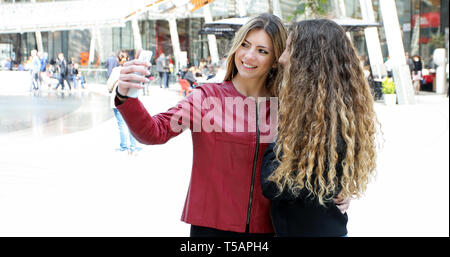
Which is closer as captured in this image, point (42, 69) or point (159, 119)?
point (159, 119)

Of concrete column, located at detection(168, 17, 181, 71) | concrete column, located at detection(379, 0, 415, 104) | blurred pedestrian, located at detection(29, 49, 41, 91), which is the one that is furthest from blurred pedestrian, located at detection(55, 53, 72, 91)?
concrete column, located at detection(168, 17, 181, 71)

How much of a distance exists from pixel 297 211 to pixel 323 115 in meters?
0.29

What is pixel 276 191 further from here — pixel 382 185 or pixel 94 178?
pixel 382 185

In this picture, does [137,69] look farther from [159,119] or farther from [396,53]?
[396,53]

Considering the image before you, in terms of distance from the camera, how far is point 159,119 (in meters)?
1.70

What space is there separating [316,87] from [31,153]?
195 cm

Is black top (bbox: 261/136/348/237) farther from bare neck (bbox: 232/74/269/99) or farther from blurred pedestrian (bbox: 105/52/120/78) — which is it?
blurred pedestrian (bbox: 105/52/120/78)

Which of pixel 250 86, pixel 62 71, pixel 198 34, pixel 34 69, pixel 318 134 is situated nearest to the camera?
pixel 318 134

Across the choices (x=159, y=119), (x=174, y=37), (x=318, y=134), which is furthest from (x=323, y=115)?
(x=174, y=37)

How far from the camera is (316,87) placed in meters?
1.60

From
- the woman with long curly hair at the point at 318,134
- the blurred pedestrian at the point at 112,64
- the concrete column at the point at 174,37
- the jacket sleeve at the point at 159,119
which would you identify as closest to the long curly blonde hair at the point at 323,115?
the woman with long curly hair at the point at 318,134

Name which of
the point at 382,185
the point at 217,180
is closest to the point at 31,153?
the point at 217,180

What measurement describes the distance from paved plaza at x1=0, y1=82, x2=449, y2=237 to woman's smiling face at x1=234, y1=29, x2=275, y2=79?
77 centimetres

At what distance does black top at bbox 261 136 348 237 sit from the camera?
1577 mm
